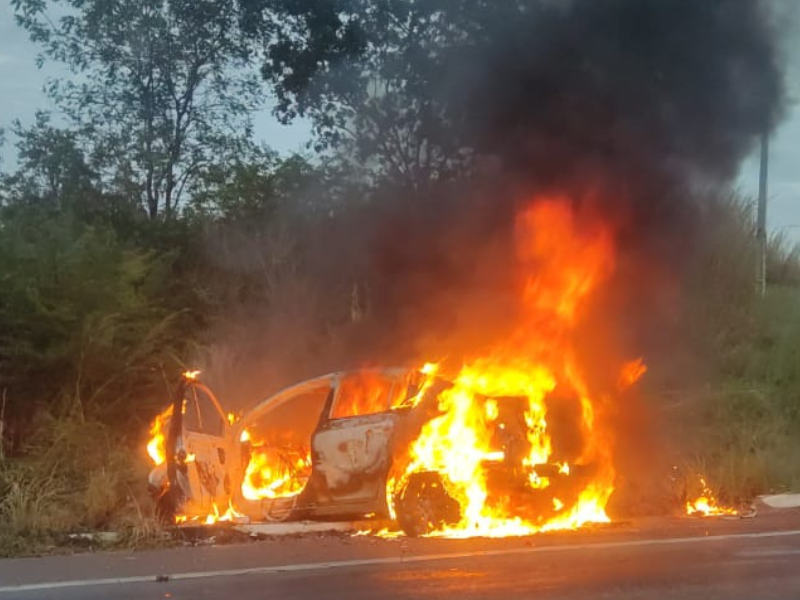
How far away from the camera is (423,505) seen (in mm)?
9188

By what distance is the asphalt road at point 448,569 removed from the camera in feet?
22.1

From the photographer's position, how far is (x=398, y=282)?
13438mm

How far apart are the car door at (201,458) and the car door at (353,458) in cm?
88

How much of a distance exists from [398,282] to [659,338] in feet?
11.2

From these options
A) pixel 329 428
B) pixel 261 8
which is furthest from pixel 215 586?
pixel 261 8

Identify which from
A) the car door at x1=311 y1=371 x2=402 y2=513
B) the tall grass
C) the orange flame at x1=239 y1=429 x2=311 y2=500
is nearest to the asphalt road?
the car door at x1=311 y1=371 x2=402 y2=513

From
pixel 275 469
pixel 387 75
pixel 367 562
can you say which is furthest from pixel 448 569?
pixel 387 75

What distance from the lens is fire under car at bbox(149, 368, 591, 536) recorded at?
9.06 metres

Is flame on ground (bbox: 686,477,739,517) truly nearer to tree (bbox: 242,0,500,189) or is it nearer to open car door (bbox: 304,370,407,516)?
open car door (bbox: 304,370,407,516)

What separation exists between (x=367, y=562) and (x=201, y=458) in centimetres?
206

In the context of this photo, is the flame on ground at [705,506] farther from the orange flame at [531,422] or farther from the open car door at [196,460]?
the open car door at [196,460]

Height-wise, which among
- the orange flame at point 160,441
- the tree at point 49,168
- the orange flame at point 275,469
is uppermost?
the tree at point 49,168

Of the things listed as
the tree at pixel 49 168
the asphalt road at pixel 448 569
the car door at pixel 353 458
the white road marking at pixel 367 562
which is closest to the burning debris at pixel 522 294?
the car door at pixel 353 458

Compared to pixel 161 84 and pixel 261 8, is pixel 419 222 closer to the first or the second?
pixel 261 8
